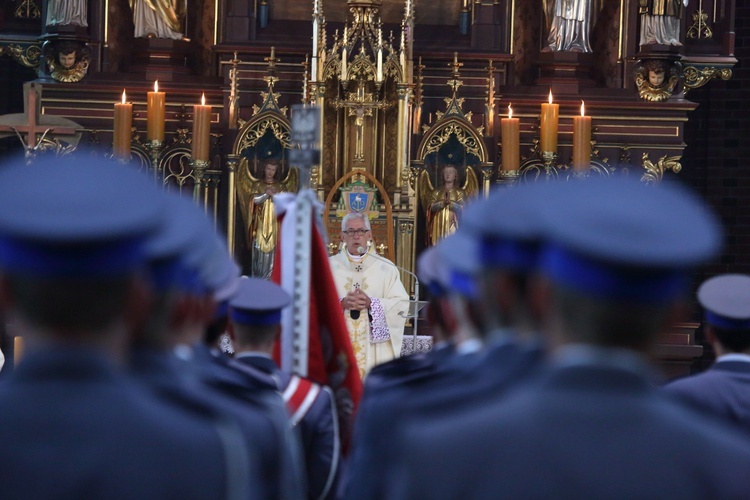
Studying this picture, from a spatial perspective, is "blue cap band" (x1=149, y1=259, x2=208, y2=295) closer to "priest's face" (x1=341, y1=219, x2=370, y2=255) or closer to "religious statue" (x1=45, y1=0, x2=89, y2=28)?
"priest's face" (x1=341, y1=219, x2=370, y2=255)

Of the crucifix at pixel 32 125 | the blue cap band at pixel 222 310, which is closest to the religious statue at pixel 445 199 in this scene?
the crucifix at pixel 32 125

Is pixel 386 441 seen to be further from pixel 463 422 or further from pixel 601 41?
pixel 601 41

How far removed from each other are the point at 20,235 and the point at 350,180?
8481 millimetres

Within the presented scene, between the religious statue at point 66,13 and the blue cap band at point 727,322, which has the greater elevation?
the religious statue at point 66,13

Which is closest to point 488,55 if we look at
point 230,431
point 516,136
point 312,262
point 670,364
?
point 516,136

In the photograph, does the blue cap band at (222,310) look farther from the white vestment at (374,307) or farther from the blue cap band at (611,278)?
the white vestment at (374,307)

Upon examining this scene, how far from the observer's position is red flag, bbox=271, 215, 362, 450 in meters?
5.28

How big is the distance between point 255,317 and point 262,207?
20.6 ft

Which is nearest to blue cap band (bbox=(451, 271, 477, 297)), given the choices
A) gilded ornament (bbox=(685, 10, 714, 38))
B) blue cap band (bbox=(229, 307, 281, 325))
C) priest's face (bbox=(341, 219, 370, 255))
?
blue cap band (bbox=(229, 307, 281, 325))

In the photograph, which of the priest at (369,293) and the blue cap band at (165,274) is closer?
the blue cap band at (165,274)

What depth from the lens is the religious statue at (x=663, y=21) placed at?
11.1 meters

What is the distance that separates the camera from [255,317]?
14.4ft

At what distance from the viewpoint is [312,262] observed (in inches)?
213

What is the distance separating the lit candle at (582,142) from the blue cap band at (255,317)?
21.0ft
